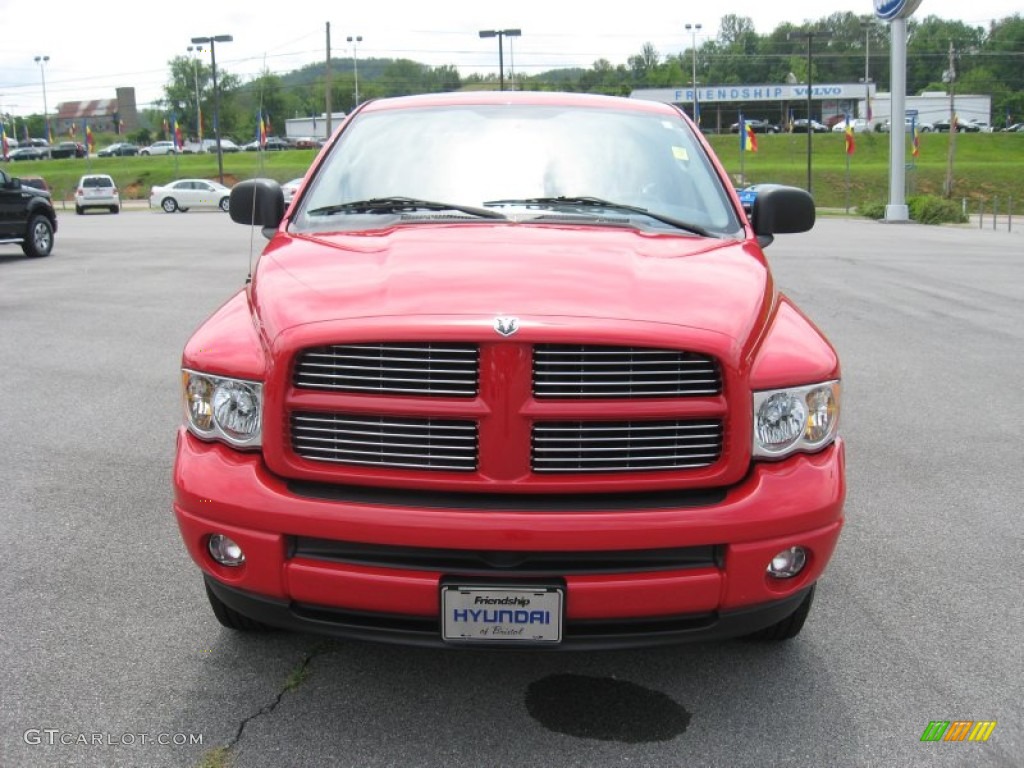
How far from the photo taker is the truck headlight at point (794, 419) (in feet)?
9.50

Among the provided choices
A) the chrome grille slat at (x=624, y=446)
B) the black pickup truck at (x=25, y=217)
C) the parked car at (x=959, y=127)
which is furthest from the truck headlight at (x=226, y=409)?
the parked car at (x=959, y=127)

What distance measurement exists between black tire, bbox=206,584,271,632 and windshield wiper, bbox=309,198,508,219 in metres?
1.52

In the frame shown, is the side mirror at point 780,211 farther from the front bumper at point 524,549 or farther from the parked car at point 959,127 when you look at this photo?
the parked car at point 959,127

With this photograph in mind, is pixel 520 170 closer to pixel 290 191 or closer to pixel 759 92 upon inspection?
pixel 290 191

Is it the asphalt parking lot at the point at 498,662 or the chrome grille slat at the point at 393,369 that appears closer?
the chrome grille slat at the point at 393,369

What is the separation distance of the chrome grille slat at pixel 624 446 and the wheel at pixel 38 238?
18.3m

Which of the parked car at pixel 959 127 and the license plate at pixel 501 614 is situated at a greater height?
the parked car at pixel 959 127

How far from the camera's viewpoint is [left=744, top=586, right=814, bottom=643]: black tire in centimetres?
342

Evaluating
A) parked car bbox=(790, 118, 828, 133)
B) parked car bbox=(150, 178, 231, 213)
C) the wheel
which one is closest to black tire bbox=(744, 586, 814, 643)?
the wheel

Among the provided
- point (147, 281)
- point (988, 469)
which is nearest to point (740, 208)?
point (988, 469)

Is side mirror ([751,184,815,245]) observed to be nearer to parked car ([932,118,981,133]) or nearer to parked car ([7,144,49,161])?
parked car ([932,118,981,133])

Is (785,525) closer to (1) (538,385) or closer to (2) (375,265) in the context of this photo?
(1) (538,385)

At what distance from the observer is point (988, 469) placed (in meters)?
5.74

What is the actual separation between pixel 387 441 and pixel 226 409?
1.69 feet
